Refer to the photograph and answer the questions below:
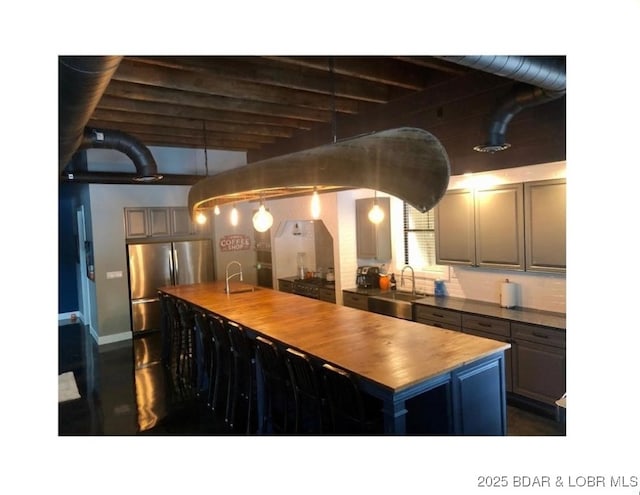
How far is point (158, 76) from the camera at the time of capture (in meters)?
2.41

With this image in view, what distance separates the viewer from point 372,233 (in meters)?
4.66

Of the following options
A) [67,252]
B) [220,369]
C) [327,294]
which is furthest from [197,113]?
[327,294]

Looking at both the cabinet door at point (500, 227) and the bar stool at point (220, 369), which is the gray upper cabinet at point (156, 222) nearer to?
the bar stool at point (220, 369)

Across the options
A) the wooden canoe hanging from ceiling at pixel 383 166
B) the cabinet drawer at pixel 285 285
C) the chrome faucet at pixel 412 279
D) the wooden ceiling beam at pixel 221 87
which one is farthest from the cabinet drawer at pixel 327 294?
the wooden canoe hanging from ceiling at pixel 383 166

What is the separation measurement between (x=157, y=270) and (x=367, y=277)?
2.69 m

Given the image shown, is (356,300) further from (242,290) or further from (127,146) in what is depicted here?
(127,146)

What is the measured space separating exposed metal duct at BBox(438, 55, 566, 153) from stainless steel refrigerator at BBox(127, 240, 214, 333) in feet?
12.8

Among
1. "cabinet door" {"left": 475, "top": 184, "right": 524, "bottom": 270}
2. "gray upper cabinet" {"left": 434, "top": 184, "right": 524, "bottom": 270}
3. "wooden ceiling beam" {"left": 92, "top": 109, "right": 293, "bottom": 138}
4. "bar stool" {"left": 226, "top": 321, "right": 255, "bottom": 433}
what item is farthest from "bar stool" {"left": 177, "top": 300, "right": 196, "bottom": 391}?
"cabinet door" {"left": 475, "top": 184, "right": 524, "bottom": 270}

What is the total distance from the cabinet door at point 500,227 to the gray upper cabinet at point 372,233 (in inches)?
47.9

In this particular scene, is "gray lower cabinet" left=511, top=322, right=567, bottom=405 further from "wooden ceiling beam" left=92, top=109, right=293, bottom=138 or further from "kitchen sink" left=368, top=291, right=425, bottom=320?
"wooden ceiling beam" left=92, top=109, right=293, bottom=138
